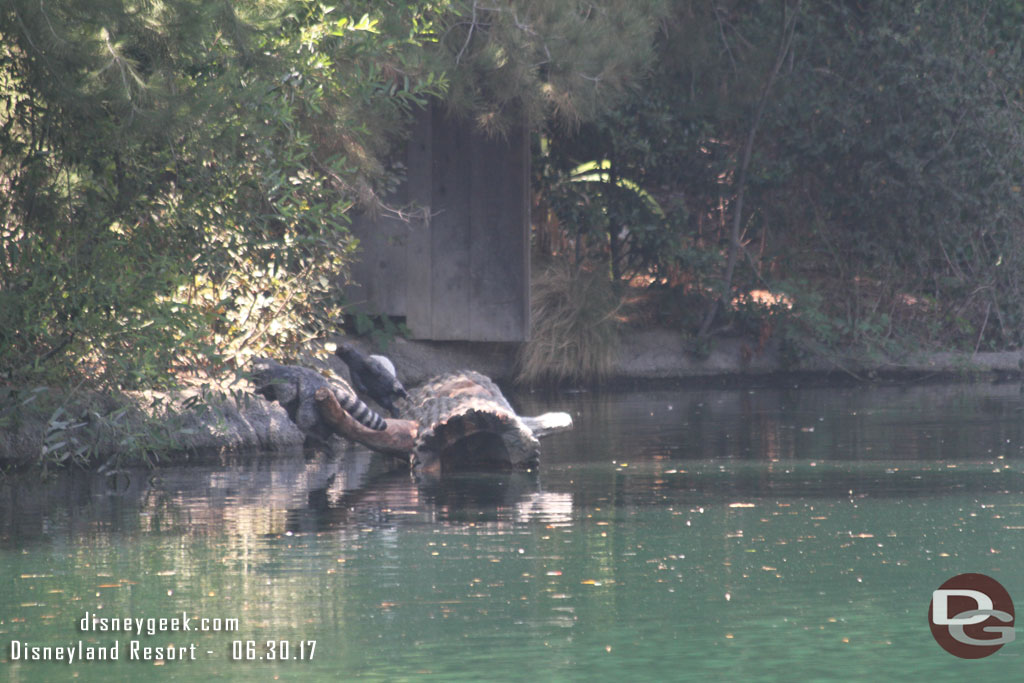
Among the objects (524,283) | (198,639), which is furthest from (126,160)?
(524,283)

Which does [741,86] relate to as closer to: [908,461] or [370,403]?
[370,403]

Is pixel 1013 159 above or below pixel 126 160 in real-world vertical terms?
above

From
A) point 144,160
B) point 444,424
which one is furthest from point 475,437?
point 144,160

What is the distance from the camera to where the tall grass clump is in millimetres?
14883

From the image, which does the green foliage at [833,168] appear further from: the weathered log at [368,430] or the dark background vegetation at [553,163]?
the weathered log at [368,430]

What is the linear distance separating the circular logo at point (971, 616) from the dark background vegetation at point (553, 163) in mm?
4013

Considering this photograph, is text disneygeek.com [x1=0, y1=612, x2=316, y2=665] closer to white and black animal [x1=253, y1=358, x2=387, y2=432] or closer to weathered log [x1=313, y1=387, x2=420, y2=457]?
weathered log [x1=313, y1=387, x2=420, y2=457]

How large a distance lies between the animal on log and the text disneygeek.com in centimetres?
399

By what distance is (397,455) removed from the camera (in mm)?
9539

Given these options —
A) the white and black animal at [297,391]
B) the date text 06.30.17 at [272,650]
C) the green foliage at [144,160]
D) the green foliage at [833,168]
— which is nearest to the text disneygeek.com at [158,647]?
the date text 06.30.17 at [272,650]

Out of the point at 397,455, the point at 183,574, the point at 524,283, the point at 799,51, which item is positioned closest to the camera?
the point at 183,574

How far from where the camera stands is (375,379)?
11.2 metres

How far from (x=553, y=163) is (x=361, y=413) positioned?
22.8ft

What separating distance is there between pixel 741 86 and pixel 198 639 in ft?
39.5
